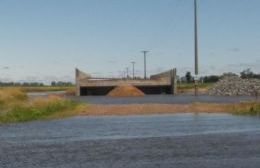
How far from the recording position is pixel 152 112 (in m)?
48.1

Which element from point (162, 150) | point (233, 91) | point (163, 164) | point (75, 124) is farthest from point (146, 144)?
point (233, 91)

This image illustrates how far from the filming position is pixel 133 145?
2412 cm

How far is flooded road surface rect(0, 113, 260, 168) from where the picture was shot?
63.1 feet

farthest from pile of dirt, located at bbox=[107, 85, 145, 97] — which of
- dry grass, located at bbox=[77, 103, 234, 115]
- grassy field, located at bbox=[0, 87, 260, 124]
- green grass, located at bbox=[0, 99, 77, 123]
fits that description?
green grass, located at bbox=[0, 99, 77, 123]

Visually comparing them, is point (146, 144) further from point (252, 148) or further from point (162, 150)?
point (252, 148)

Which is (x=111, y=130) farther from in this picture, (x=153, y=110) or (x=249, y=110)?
(x=153, y=110)

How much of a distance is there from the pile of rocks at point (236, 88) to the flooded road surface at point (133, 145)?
75.3m

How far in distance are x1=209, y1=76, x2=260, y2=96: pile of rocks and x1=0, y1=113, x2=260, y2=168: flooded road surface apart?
75.3 m

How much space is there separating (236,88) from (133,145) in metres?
89.9

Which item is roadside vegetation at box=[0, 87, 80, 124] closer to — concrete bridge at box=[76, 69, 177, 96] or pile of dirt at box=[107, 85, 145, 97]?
pile of dirt at box=[107, 85, 145, 97]

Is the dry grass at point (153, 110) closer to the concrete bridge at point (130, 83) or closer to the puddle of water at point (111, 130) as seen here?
the puddle of water at point (111, 130)

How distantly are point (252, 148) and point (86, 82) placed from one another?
313 feet

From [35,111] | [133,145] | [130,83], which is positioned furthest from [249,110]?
[130,83]

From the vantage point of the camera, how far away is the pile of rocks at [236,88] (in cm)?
10949
